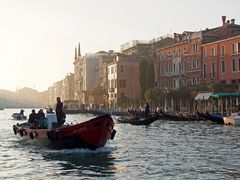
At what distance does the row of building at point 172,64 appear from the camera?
160 ft

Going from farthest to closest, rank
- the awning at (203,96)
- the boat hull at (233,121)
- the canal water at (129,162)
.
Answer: the awning at (203,96), the boat hull at (233,121), the canal water at (129,162)

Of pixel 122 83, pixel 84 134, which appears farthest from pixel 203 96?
pixel 84 134

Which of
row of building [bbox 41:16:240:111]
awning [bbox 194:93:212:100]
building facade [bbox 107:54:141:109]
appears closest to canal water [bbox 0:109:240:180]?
awning [bbox 194:93:212:100]

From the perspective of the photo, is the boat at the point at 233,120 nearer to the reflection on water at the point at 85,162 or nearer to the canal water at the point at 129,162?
the canal water at the point at 129,162

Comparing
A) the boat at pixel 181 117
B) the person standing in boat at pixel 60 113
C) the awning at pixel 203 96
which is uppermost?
the awning at pixel 203 96

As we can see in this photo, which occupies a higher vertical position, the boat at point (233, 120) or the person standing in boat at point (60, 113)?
the person standing in boat at point (60, 113)

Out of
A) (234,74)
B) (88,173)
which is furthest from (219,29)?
(88,173)

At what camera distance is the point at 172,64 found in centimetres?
5859

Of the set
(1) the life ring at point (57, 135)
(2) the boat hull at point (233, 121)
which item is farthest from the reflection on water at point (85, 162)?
(2) the boat hull at point (233, 121)

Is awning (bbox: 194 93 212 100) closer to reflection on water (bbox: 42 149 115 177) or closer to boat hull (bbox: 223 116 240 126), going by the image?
boat hull (bbox: 223 116 240 126)

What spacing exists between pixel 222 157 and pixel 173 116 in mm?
26395

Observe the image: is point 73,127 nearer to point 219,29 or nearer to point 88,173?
point 88,173

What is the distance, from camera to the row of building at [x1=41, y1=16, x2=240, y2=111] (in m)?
48.8

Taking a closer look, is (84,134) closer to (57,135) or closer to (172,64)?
(57,135)
